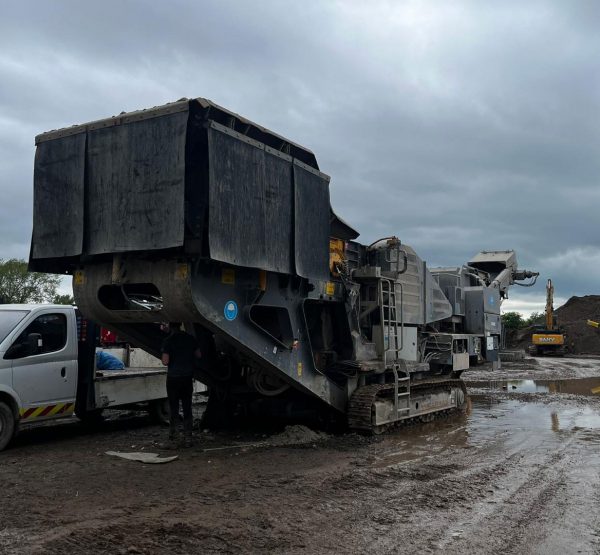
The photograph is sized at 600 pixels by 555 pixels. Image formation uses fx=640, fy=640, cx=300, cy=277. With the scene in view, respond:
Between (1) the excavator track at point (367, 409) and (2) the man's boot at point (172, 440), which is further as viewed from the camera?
(1) the excavator track at point (367, 409)

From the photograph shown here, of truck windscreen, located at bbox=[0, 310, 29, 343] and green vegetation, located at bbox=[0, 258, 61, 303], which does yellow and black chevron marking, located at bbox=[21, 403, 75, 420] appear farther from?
green vegetation, located at bbox=[0, 258, 61, 303]

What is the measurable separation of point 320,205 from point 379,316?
2.41 meters

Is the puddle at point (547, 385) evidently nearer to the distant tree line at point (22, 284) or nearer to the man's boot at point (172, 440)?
the man's boot at point (172, 440)

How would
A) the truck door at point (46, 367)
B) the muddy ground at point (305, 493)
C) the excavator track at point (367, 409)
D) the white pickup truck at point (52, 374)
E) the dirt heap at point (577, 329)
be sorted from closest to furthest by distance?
A: the muddy ground at point (305, 493), the white pickup truck at point (52, 374), the truck door at point (46, 367), the excavator track at point (367, 409), the dirt heap at point (577, 329)

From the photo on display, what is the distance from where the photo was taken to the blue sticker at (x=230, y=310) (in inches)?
297

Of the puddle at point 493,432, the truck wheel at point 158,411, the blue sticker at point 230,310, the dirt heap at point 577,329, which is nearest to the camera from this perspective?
the blue sticker at point 230,310

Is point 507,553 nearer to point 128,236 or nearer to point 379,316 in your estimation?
point 128,236

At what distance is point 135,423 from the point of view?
1087 centimetres

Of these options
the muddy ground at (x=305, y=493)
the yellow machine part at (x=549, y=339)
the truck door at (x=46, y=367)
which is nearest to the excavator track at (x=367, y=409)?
the muddy ground at (x=305, y=493)

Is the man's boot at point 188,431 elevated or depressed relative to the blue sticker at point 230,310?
depressed

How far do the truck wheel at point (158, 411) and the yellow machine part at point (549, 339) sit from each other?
Answer: 3207cm

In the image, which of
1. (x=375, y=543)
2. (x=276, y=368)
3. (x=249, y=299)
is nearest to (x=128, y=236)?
(x=249, y=299)

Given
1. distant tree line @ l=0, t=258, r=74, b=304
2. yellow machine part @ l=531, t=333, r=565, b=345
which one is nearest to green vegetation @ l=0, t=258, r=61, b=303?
distant tree line @ l=0, t=258, r=74, b=304

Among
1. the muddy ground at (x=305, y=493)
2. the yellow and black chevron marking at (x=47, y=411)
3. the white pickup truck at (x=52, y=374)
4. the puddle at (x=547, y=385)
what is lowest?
the muddy ground at (x=305, y=493)
